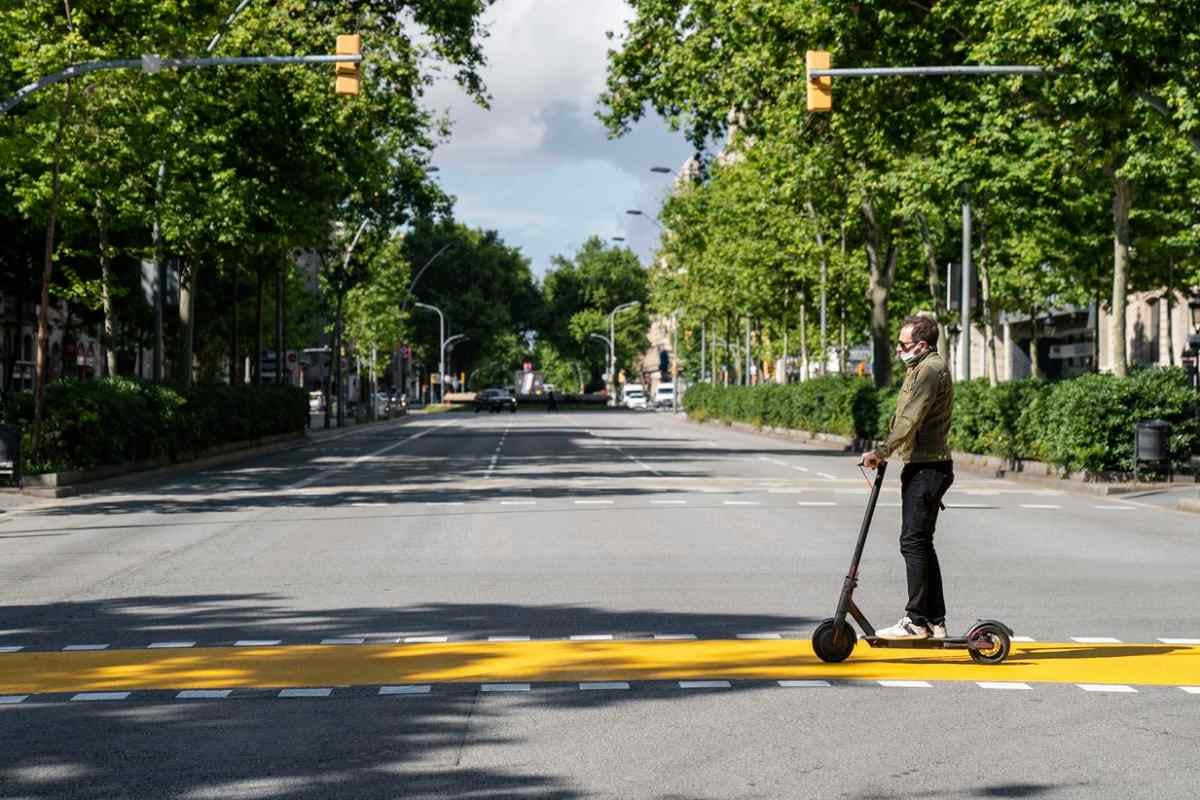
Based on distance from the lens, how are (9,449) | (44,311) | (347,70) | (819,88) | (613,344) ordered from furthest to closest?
(613,344)
(44,311)
(9,449)
(819,88)
(347,70)

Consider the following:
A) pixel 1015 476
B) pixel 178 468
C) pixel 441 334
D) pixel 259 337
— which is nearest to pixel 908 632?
pixel 1015 476

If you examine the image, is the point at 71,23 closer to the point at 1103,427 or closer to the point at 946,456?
the point at 1103,427

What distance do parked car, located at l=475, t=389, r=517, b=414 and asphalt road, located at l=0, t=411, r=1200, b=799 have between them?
83.9m

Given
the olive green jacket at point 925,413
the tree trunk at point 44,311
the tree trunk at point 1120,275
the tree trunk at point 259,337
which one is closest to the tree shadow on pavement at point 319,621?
the olive green jacket at point 925,413

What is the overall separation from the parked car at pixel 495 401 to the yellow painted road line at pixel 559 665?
9493 centimetres

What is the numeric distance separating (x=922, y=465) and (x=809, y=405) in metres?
44.5

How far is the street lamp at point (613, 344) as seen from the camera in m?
141

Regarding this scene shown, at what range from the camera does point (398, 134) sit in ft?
130

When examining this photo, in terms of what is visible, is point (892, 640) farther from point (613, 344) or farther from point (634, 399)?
point (613, 344)

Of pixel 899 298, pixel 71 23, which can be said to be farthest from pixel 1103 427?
pixel 899 298

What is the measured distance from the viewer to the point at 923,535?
8750mm

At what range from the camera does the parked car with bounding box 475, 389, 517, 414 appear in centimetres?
10450

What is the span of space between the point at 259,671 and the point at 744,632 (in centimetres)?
289

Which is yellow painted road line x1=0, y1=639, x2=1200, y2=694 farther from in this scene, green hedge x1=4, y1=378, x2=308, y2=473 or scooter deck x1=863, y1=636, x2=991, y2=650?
green hedge x1=4, y1=378, x2=308, y2=473
